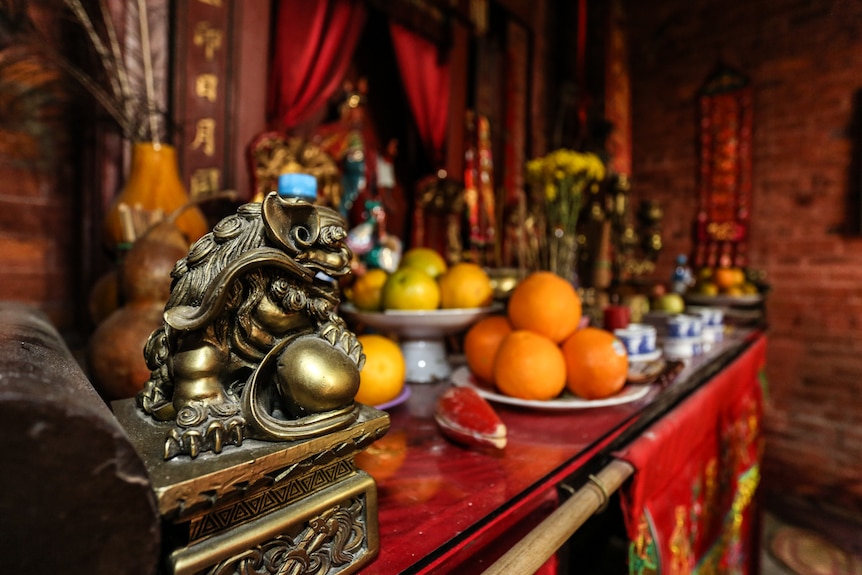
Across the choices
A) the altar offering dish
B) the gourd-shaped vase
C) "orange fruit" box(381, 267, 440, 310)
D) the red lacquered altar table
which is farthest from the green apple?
the gourd-shaped vase

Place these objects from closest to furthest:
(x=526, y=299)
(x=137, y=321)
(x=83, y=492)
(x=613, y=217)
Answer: (x=83, y=492)
(x=137, y=321)
(x=526, y=299)
(x=613, y=217)

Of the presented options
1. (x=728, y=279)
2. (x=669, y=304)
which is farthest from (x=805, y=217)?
(x=669, y=304)

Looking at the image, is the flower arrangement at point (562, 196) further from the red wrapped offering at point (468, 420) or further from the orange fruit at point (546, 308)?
the red wrapped offering at point (468, 420)

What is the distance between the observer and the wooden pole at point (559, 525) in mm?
436

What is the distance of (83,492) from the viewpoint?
253 mm

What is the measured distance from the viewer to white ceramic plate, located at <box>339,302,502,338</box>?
883 millimetres

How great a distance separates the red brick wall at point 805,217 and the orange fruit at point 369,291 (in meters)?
3.11

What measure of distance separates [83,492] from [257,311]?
0.17m

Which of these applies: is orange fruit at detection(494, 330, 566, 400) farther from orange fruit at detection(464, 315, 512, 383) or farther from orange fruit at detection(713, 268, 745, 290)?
orange fruit at detection(713, 268, 745, 290)

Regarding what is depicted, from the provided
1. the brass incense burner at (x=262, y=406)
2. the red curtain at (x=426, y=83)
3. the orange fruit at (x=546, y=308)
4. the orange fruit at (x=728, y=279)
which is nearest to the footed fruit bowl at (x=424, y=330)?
the orange fruit at (x=546, y=308)

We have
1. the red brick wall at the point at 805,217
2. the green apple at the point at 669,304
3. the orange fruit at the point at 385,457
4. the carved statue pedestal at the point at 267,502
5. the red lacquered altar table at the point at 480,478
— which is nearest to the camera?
the carved statue pedestal at the point at 267,502

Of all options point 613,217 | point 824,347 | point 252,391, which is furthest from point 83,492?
point 824,347

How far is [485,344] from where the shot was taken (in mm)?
866

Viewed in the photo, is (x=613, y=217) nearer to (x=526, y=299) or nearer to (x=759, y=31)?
(x=526, y=299)
